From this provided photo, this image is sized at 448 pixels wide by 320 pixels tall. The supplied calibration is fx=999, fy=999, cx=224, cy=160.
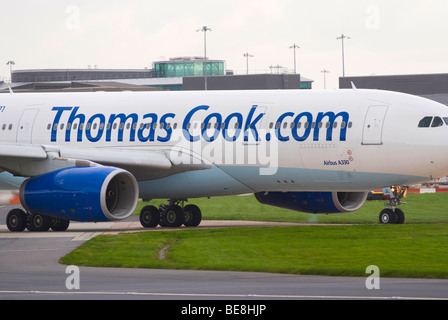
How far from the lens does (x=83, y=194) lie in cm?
2741

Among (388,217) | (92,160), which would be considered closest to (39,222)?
(92,160)

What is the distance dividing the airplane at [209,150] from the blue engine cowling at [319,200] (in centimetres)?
4

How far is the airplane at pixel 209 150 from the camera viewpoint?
28828mm

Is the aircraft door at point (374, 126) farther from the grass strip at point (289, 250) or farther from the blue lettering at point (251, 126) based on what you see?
the blue lettering at point (251, 126)

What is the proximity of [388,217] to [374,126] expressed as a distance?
132 inches

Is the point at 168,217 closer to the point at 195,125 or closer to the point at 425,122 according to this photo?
the point at 195,125

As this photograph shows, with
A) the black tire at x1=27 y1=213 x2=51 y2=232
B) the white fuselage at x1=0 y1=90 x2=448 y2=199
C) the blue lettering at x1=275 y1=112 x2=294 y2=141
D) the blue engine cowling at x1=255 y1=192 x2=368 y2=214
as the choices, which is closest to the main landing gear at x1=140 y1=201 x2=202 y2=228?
the white fuselage at x1=0 y1=90 x2=448 y2=199

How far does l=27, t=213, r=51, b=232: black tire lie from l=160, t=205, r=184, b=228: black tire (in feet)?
12.9

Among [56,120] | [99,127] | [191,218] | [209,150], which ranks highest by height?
[56,120]

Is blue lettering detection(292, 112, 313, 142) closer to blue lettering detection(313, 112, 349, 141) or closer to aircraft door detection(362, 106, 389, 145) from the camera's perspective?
blue lettering detection(313, 112, 349, 141)

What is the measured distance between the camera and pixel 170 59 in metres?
147

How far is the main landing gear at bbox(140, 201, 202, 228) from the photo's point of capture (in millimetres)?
33500

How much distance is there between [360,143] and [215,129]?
482cm
